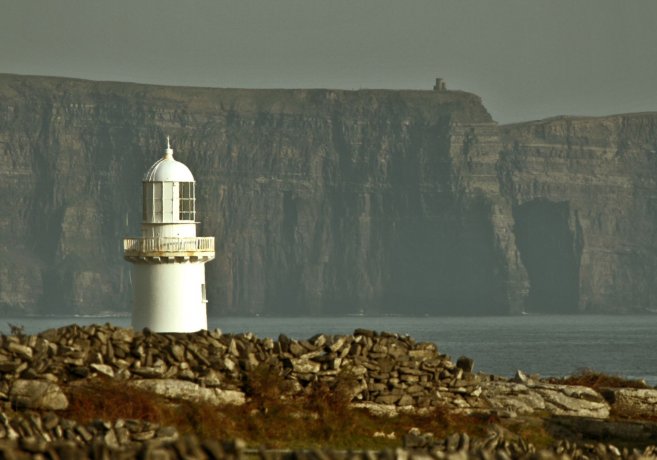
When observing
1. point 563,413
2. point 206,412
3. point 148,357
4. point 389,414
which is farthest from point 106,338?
point 563,413

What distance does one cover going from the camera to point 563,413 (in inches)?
1393

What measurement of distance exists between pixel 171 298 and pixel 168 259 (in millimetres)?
791

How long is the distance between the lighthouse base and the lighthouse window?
1.15 metres

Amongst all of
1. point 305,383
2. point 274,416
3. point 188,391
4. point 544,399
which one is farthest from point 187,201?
point 544,399

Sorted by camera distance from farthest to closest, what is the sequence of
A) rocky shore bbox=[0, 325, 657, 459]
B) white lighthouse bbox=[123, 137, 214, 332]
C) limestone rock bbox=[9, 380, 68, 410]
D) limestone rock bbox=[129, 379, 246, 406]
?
white lighthouse bbox=[123, 137, 214, 332], limestone rock bbox=[129, 379, 246, 406], rocky shore bbox=[0, 325, 657, 459], limestone rock bbox=[9, 380, 68, 410]

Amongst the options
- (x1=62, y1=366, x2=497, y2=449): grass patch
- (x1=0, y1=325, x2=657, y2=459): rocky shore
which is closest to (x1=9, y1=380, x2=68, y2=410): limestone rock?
(x1=0, y1=325, x2=657, y2=459): rocky shore

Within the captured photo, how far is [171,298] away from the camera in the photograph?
1443 inches

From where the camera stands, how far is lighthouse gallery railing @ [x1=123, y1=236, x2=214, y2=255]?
120 feet

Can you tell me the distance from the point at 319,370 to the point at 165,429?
7151mm

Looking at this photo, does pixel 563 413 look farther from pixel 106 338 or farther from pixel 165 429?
pixel 165 429

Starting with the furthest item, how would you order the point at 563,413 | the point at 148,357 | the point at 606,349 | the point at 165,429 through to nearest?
the point at 606,349 < the point at 563,413 < the point at 148,357 < the point at 165,429

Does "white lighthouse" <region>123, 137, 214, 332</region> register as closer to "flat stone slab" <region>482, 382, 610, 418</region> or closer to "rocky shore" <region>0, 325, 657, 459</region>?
"rocky shore" <region>0, 325, 657, 459</region>

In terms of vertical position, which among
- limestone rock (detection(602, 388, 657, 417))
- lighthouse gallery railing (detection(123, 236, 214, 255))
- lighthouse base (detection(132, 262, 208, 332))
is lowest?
limestone rock (detection(602, 388, 657, 417))

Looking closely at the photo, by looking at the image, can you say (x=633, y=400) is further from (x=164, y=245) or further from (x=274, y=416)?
(x=164, y=245)
